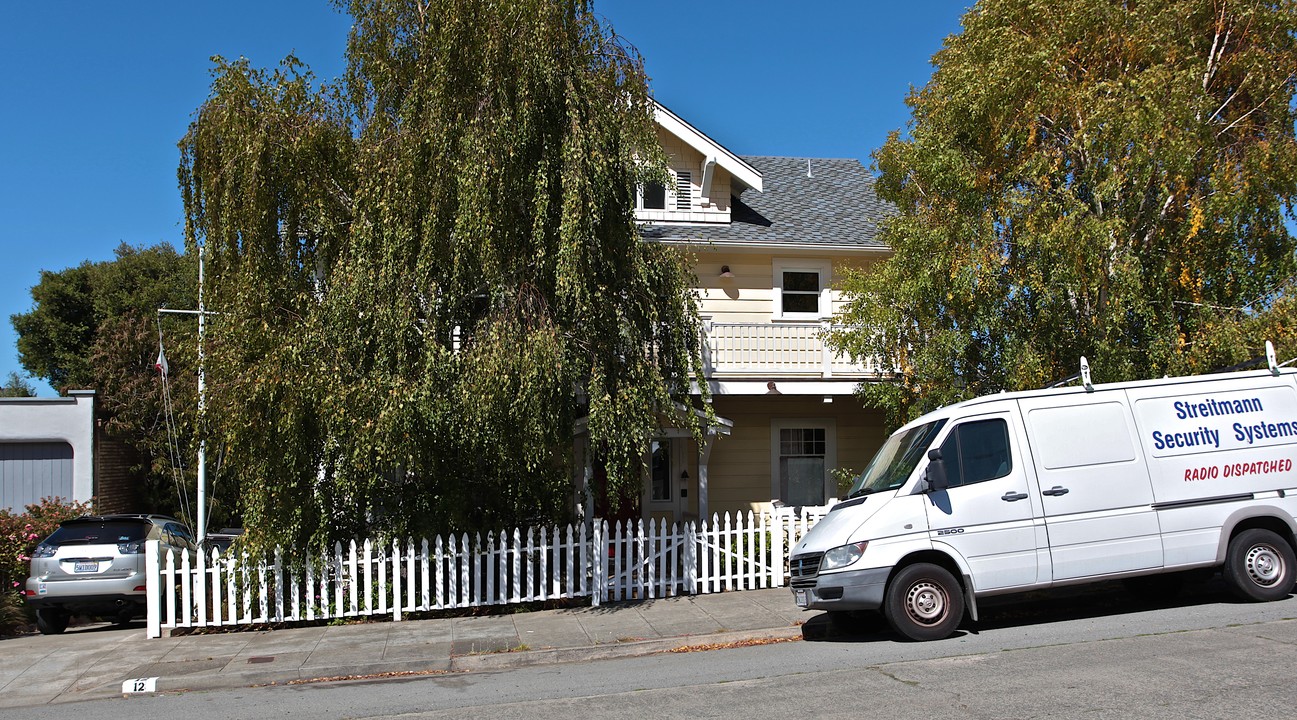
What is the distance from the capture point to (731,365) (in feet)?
52.4

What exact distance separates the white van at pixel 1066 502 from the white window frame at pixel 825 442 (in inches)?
311

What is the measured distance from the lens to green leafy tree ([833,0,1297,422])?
1042 centimetres

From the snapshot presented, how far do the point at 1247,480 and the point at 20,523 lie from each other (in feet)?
54.9

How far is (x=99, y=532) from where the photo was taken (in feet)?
41.5

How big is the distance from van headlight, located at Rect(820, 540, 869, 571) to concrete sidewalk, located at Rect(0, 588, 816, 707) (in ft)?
4.31

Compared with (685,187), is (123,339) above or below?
below

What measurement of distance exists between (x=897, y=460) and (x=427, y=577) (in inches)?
230

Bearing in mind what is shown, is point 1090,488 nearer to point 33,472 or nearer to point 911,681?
point 911,681

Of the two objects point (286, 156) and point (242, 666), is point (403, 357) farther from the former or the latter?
point (242, 666)

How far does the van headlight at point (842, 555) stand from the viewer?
8.75m

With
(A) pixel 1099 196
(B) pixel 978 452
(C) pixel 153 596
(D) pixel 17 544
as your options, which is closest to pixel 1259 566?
(B) pixel 978 452

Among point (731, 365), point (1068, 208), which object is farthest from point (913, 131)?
point (731, 365)

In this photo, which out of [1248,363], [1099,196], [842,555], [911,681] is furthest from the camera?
[1099,196]

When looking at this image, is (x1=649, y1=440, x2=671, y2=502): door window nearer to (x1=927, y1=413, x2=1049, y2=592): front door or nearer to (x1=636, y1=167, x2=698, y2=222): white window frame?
(x1=636, y1=167, x2=698, y2=222): white window frame
